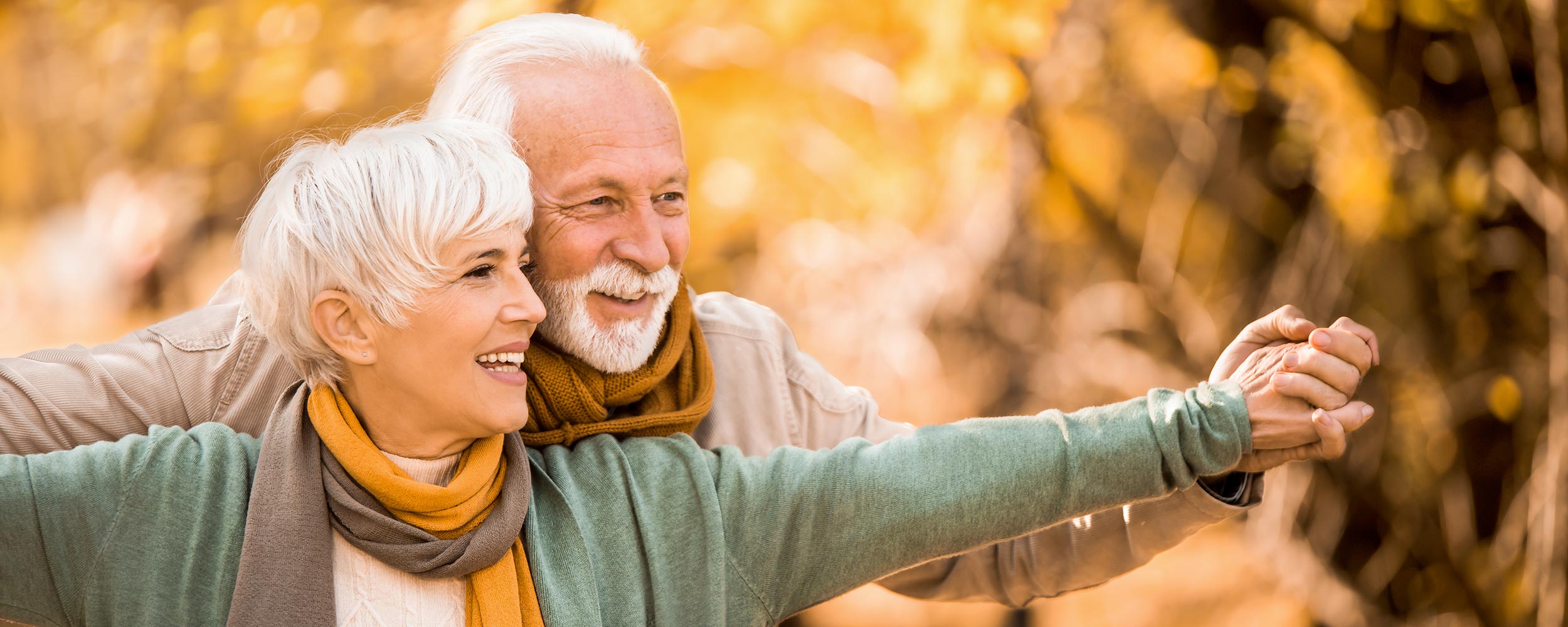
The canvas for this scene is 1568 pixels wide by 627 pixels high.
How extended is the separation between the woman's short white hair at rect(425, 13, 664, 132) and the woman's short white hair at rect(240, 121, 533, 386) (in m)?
0.39

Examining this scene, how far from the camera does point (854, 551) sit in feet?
5.89

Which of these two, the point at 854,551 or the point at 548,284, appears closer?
the point at 854,551

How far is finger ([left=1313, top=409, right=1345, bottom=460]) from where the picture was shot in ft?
5.80

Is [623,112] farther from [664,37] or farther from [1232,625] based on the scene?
[1232,625]

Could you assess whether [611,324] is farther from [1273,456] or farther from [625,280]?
[1273,456]

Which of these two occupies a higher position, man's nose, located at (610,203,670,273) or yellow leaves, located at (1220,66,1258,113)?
man's nose, located at (610,203,670,273)

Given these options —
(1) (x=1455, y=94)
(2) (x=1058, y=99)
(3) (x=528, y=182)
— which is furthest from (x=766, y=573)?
(1) (x=1455, y=94)

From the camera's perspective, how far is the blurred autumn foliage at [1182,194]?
3.73 meters

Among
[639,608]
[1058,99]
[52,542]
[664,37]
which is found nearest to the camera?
[52,542]

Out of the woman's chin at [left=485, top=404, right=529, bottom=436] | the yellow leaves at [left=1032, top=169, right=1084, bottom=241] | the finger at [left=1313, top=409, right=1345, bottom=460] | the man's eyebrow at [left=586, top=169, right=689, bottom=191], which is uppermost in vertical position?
the man's eyebrow at [left=586, top=169, right=689, bottom=191]

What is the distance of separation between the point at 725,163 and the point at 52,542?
15.2ft

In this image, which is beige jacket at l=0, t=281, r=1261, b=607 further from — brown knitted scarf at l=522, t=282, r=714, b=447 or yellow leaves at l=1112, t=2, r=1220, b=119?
yellow leaves at l=1112, t=2, r=1220, b=119

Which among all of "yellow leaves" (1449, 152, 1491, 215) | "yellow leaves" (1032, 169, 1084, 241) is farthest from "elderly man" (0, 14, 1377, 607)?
"yellow leaves" (1449, 152, 1491, 215)

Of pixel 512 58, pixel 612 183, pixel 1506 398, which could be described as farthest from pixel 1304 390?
pixel 1506 398
